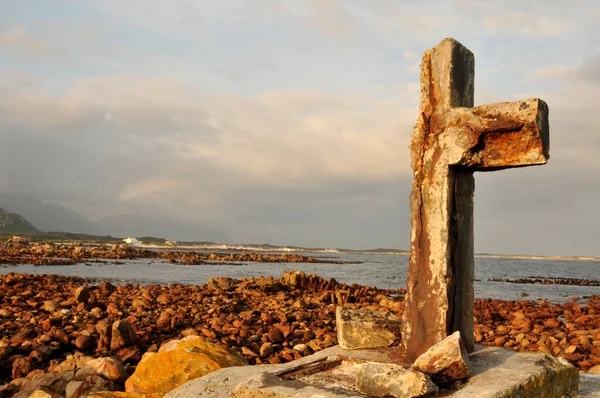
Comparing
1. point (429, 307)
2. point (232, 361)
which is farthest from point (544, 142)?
point (232, 361)

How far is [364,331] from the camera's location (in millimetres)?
6734

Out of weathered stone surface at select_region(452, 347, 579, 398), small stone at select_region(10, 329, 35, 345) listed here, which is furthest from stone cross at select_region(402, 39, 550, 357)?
small stone at select_region(10, 329, 35, 345)

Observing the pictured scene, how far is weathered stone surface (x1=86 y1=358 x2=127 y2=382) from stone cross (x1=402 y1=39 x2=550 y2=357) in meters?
4.01

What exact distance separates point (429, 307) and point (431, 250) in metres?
0.68

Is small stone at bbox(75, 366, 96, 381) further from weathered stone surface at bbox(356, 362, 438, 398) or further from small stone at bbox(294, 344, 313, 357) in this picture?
weathered stone surface at bbox(356, 362, 438, 398)

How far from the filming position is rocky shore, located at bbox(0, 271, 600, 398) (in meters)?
9.51

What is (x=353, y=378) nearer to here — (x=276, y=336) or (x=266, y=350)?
(x=266, y=350)

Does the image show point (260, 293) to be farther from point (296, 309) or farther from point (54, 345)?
point (54, 345)

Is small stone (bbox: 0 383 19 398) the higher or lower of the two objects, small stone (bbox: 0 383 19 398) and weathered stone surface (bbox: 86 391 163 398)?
the lower

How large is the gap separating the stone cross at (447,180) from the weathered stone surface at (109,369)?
158 inches

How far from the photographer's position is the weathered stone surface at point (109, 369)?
7.42 meters

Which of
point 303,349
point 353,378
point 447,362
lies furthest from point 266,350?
point 447,362

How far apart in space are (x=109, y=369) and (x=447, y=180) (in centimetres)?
532

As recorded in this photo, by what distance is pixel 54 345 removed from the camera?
393 inches
